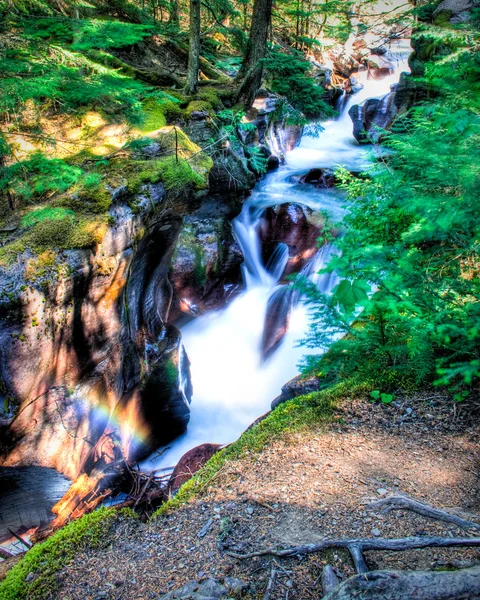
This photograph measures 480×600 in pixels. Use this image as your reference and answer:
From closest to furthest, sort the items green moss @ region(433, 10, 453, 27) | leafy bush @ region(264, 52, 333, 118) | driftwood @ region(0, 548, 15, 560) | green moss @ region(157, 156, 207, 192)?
driftwood @ region(0, 548, 15, 560)
green moss @ region(157, 156, 207, 192)
leafy bush @ region(264, 52, 333, 118)
green moss @ region(433, 10, 453, 27)

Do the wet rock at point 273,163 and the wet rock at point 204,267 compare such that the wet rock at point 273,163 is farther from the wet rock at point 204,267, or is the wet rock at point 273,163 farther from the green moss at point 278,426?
the green moss at point 278,426

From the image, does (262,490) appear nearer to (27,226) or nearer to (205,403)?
(27,226)

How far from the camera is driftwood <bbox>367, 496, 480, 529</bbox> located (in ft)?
7.27

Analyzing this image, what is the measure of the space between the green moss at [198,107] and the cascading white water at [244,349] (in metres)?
3.46

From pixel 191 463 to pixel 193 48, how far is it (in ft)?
33.1

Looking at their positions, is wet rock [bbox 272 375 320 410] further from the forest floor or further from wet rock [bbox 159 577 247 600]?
wet rock [bbox 159 577 247 600]

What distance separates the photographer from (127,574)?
2.42 meters

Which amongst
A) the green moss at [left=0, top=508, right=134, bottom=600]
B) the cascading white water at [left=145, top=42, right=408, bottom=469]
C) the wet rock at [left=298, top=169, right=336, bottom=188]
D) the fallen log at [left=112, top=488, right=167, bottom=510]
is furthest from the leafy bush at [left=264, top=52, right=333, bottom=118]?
the green moss at [left=0, top=508, right=134, bottom=600]

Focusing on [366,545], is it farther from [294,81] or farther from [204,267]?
[294,81]

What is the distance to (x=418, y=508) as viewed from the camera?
242cm

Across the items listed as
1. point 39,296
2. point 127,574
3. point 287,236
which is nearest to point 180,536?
point 127,574

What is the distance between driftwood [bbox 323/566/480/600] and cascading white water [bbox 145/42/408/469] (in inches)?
249

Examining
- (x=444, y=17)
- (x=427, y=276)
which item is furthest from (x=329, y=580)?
(x=444, y=17)

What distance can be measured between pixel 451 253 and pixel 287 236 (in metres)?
6.96
